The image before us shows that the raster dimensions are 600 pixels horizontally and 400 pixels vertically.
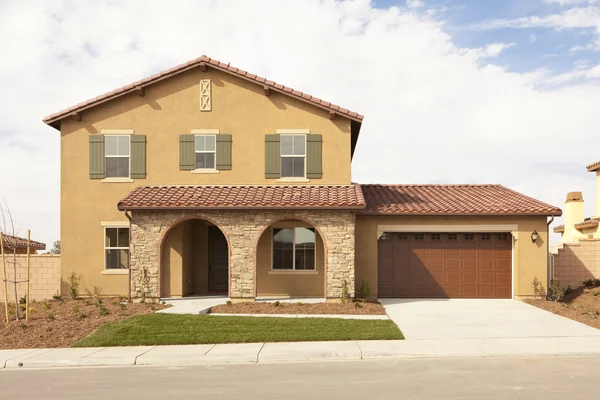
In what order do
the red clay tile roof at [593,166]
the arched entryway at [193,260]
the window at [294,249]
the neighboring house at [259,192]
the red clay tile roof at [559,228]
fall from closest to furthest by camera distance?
the arched entryway at [193,260] → the neighboring house at [259,192] → the window at [294,249] → the red clay tile roof at [593,166] → the red clay tile roof at [559,228]

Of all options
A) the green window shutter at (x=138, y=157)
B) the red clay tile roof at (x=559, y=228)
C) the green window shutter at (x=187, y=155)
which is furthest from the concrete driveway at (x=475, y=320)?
the red clay tile roof at (x=559, y=228)

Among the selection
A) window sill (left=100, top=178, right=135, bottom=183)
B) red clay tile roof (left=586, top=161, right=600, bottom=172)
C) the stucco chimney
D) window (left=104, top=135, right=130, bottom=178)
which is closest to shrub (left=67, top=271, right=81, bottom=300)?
window sill (left=100, top=178, right=135, bottom=183)

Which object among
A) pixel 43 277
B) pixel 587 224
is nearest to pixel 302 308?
pixel 43 277

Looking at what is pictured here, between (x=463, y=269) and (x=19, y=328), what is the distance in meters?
14.6

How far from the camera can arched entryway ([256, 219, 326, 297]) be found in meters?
19.8

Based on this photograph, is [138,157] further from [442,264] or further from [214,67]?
[442,264]

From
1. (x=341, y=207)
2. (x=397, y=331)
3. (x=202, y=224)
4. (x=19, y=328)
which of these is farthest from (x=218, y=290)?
(x=397, y=331)

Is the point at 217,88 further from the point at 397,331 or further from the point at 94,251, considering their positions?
the point at 397,331

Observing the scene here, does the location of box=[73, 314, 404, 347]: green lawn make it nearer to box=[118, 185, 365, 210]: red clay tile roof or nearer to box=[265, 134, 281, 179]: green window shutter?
box=[118, 185, 365, 210]: red clay tile roof

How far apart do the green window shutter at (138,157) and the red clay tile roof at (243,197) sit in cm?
60

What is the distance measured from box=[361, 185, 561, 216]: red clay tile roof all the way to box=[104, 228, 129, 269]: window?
8.72m

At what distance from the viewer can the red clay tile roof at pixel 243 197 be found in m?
18.1

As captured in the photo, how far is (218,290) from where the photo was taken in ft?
70.4

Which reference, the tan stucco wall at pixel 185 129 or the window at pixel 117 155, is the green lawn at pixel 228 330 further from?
the window at pixel 117 155
